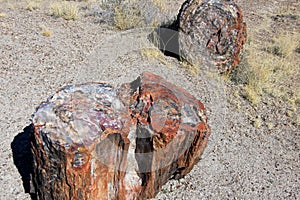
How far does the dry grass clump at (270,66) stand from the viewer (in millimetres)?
6289

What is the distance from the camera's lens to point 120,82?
589 centimetres

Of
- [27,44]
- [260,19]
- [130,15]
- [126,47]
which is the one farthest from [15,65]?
[260,19]

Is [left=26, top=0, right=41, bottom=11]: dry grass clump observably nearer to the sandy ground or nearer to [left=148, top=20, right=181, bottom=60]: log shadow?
the sandy ground

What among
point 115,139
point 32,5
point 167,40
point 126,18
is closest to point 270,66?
point 167,40


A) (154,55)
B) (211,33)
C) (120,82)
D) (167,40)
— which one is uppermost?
(211,33)

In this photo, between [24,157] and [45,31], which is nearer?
[24,157]

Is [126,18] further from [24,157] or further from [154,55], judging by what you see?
[24,157]

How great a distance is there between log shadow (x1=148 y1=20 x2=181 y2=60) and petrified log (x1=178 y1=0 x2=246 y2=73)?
0.58 feet

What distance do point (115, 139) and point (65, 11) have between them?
503cm

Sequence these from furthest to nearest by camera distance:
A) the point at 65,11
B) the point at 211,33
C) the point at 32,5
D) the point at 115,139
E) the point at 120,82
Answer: the point at 32,5, the point at 65,11, the point at 211,33, the point at 120,82, the point at 115,139

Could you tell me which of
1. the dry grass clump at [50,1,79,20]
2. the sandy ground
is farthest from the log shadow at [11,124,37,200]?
the dry grass clump at [50,1,79,20]

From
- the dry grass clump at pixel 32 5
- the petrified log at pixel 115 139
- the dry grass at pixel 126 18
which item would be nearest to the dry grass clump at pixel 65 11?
the dry grass clump at pixel 32 5

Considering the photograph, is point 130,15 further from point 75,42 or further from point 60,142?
point 60,142

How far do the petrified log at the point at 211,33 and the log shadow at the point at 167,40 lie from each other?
18 cm
